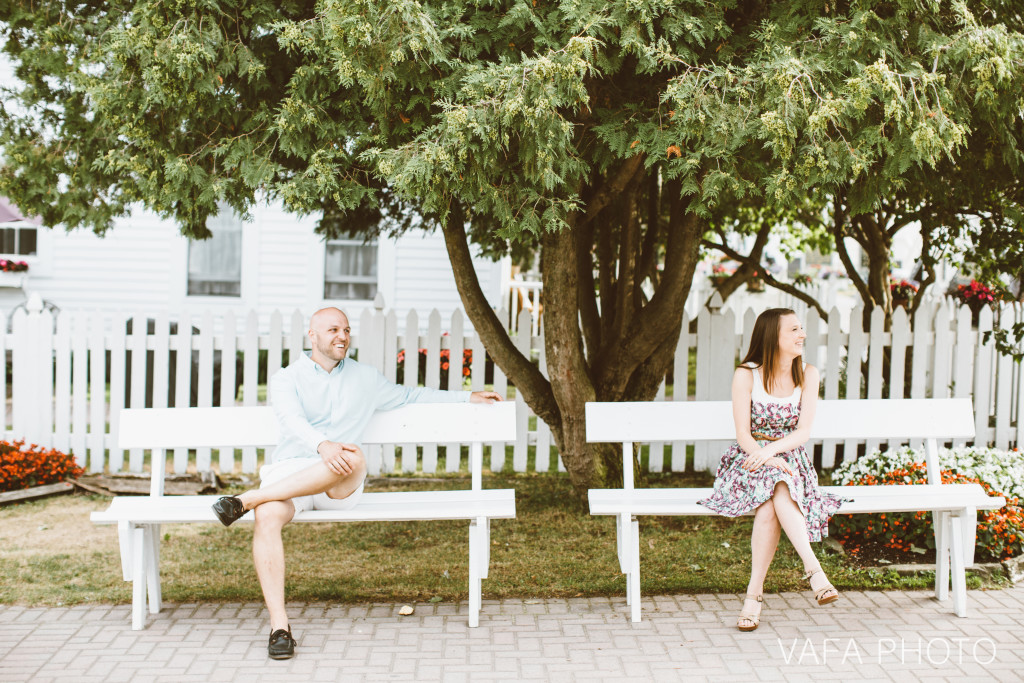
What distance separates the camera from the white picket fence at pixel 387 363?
24.8 ft

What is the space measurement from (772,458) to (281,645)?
2.43 meters

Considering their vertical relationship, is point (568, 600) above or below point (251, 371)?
below

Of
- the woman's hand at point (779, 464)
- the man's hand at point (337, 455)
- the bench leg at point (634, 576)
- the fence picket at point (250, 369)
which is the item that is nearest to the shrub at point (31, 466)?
the fence picket at point (250, 369)

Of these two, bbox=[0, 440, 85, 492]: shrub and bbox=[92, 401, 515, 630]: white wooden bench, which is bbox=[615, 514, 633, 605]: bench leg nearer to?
bbox=[92, 401, 515, 630]: white wooden bench

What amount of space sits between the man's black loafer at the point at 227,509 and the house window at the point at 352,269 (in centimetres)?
967

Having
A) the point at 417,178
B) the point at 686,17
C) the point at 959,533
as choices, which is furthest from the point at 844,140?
the point at 959,533

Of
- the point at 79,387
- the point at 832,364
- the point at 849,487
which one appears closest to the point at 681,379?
the point at 832,364

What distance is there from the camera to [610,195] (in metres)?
5.56

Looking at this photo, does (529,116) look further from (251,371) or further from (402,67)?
(251,371)

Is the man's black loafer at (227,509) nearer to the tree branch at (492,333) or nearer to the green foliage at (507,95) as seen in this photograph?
the green foliage at (507,95)

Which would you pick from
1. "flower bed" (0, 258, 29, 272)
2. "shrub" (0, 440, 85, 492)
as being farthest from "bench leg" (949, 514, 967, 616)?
"flower bed" (0, 258, 29, 272)

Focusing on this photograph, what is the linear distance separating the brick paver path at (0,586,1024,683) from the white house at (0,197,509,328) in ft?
29.3

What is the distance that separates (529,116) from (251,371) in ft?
15.3

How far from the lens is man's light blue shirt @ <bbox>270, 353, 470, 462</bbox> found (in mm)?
4586
